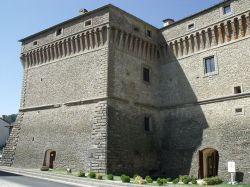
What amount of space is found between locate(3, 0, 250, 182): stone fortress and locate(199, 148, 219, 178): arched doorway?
0.07 m

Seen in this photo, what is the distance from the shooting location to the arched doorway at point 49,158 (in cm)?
2375

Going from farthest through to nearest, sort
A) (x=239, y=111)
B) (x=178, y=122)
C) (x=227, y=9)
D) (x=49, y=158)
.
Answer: (x=49, y=158), (x=178, y=122), (x=227, y=9), (x=239, y=111)

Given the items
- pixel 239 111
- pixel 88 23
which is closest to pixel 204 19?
pixel 239 111

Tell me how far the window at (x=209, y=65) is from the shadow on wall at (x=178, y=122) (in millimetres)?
1868

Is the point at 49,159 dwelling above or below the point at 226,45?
below

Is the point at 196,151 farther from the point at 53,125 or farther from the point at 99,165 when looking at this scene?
the point at 53,125

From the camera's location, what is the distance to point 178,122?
23484 millimetres

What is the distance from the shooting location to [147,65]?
25078 mm

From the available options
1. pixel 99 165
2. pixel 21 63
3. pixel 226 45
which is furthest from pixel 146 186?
pixel 21 63

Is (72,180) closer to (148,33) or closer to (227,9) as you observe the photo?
(148,33)

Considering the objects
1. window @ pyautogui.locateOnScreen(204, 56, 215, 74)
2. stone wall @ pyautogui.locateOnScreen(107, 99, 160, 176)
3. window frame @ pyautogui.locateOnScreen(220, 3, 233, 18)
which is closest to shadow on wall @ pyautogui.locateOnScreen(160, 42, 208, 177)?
stone wall @ pyautogui.locateOnScreen(107, 99, 160, 176)

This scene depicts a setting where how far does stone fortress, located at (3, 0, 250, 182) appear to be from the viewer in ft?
66.6

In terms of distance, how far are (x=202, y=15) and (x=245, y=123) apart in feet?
30.0

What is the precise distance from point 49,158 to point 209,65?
15.0 m
